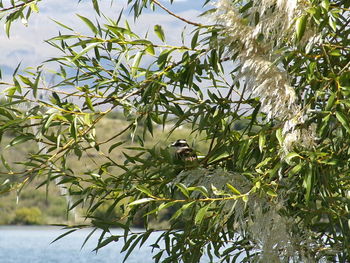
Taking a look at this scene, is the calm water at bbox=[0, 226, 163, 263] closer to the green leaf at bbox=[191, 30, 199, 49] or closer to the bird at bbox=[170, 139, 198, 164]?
the bird at bbox=[170, 139, 198, 164]

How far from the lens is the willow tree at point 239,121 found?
97.0 inches

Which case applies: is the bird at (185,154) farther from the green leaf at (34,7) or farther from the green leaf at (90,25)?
the green leaf at (34,7)

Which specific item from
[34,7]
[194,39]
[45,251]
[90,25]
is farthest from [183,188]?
[45,251]

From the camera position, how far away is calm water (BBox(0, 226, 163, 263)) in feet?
87.4

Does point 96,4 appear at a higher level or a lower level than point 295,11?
higher

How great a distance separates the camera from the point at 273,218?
2.63m

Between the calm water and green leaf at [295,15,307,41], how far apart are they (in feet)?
61.2

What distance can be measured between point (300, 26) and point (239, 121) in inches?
44.6

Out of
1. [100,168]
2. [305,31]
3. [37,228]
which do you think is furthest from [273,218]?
[37,228]

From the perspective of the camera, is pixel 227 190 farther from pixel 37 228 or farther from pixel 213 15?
pixel 37 228

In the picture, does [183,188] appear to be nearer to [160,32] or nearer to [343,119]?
[343,119]

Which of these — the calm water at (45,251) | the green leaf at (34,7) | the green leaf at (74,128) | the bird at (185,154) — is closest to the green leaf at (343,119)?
the bird at (185,154)

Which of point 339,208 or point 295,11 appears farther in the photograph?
point 339,208

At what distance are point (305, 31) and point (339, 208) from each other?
82 centimetres
